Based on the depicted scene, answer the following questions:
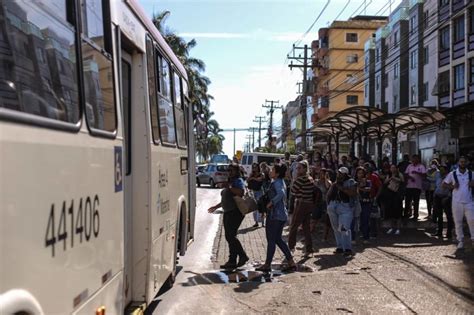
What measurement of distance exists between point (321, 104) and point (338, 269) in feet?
227

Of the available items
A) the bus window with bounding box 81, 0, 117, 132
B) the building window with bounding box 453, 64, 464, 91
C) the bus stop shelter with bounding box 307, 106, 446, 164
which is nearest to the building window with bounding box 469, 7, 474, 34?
the building window with bounding box 453, 64, 464, 91

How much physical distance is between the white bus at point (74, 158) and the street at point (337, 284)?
2.29 meters

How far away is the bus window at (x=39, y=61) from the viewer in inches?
102

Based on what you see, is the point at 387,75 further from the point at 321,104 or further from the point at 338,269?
the point at 338,269

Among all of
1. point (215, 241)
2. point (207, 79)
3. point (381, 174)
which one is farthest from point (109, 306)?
point (207, 79)

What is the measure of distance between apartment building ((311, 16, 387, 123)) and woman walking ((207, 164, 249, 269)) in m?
66.7

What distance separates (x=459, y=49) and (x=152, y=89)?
3234 cm

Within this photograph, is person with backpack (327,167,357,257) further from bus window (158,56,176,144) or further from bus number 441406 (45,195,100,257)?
bus number 441406 (45,195,100,257)

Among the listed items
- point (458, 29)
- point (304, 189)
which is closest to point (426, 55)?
point (458, 29)

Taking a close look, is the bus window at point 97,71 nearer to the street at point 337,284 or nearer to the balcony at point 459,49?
the street at point 337,284

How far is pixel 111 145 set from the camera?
393 centimetres

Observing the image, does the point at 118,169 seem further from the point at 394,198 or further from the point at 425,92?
the point at 425,92

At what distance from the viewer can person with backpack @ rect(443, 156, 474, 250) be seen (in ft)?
36.3

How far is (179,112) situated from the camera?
8.08 meters
